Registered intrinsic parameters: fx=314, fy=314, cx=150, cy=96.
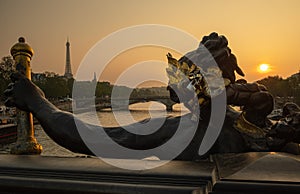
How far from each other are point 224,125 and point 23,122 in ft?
5.47

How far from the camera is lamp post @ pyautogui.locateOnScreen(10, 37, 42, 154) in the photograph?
2627 mm

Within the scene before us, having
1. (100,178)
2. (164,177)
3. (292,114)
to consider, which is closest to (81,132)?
(100,178)

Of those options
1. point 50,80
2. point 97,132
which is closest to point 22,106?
point 97,132

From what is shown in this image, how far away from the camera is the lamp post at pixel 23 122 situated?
2.63 m

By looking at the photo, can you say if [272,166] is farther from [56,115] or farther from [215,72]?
[56,115]

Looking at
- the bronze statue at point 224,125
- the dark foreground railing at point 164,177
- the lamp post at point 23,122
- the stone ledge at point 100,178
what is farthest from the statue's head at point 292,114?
the lamp post at point 23,122

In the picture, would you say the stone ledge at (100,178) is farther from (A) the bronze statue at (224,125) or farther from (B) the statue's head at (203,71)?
(B) the statue's head at (203,71)

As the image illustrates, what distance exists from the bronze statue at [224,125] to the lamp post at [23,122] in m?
0.47

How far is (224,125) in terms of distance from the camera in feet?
6.81

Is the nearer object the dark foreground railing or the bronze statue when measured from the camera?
the dark foreground railing

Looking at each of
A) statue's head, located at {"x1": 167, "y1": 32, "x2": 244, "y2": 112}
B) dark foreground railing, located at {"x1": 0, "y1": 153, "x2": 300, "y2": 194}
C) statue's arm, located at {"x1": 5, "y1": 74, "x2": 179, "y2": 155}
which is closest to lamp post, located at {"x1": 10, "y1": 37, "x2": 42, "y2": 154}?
statue's arm, located at {"x1": 5, "y1": 74, "x2": 179, "y2": 155}

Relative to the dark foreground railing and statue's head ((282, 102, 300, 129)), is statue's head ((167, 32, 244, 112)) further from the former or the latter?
the dark foreground railing

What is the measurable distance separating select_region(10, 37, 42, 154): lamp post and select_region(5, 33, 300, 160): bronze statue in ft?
1.54

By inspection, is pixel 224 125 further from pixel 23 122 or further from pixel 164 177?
pixel 23 122
